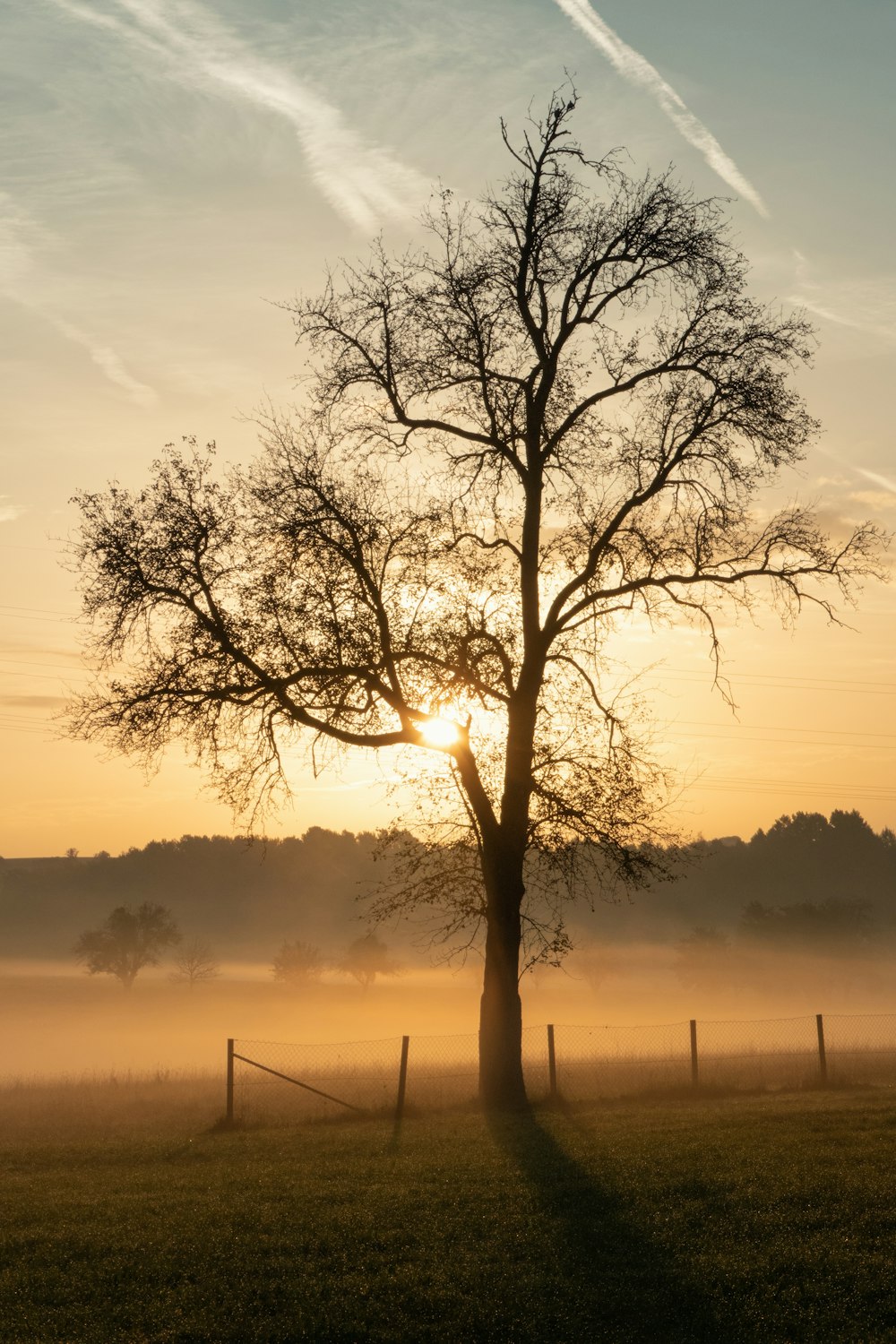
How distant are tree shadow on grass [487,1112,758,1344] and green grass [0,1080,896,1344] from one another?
0.03m

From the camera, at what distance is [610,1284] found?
1032 cm

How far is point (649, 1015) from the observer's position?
90250 mm

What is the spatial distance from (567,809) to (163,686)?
789 centimetres

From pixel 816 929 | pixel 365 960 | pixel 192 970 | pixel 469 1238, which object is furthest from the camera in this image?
pixel 192 970

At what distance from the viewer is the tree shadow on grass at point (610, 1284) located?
930cm

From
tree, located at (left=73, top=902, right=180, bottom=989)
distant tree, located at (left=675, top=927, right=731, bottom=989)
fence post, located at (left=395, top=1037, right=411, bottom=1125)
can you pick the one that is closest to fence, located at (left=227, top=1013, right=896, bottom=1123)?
fence post, located at (left=395, top=1037, right=411, bottom=1125)

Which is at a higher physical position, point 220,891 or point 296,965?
point 220,891

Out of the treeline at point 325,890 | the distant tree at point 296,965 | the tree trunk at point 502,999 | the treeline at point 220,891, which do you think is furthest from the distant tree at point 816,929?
the tree trunk at point 502,999

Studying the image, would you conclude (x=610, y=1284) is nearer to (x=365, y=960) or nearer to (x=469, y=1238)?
(x=469, y=1238)

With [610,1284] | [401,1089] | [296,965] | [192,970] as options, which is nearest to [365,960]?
[296,965]

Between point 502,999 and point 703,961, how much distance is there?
274 ft

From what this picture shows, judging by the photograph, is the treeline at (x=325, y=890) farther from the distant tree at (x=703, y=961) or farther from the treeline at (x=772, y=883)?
the distant tree at (x=703, y=961)

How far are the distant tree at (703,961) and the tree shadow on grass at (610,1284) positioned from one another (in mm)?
89813

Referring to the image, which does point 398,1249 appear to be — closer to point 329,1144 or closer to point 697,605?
point 329,1144
